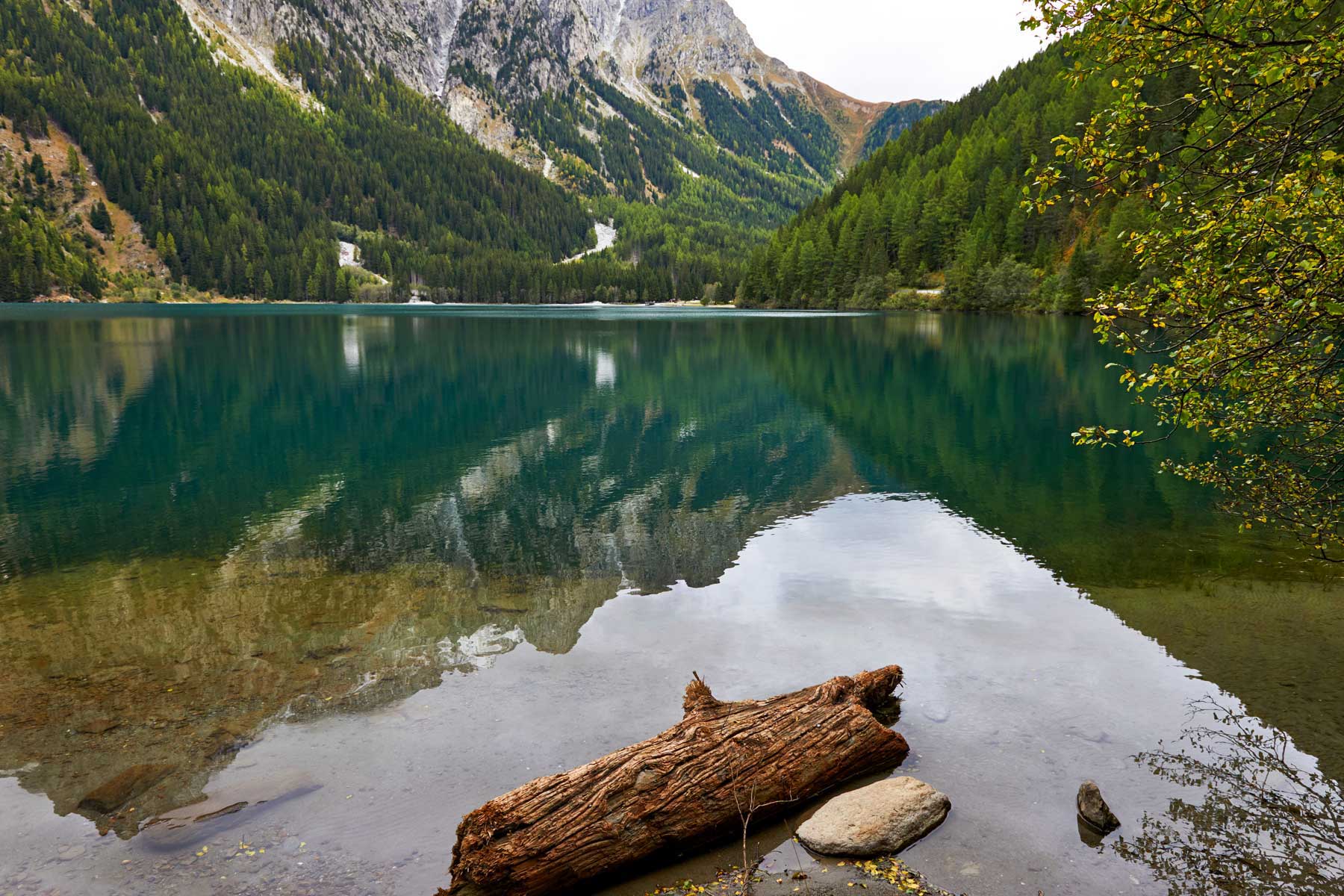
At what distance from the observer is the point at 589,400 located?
44.9 meters

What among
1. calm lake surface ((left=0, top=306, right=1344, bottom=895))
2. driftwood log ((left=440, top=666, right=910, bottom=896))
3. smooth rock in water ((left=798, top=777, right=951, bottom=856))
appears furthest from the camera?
calm lake surface ((left=0, top=306, right=1344, bottom=895))

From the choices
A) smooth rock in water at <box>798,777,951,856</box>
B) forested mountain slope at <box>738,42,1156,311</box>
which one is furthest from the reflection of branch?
forested mountain slope at <box>738,42,1156,311</box>

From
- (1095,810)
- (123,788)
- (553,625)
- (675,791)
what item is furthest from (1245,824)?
(123,788)

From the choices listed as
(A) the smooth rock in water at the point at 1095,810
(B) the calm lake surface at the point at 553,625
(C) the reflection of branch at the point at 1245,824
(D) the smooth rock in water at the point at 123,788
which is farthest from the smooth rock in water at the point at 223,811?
(C) the reflection of branch at the point at 1245,824

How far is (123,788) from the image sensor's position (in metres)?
8.30

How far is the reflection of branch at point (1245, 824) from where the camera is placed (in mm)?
6688

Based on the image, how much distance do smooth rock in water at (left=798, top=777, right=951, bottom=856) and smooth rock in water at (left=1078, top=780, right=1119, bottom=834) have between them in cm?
132

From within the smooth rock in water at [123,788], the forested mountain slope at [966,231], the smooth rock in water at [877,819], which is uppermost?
the forested mountain slope at [966,231]

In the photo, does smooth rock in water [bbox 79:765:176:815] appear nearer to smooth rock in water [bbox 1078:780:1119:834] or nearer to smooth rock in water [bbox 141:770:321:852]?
smooth rock in water [bbox 141:770:321:852]

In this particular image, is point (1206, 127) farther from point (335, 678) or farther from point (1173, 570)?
point (335, 678)

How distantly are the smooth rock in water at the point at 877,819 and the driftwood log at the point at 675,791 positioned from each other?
1.30ft

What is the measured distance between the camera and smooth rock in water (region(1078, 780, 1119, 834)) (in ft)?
24.6

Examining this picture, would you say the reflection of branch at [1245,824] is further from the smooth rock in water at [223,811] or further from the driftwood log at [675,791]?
the smooth rock in water at [223,811]

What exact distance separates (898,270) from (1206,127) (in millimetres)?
164195
